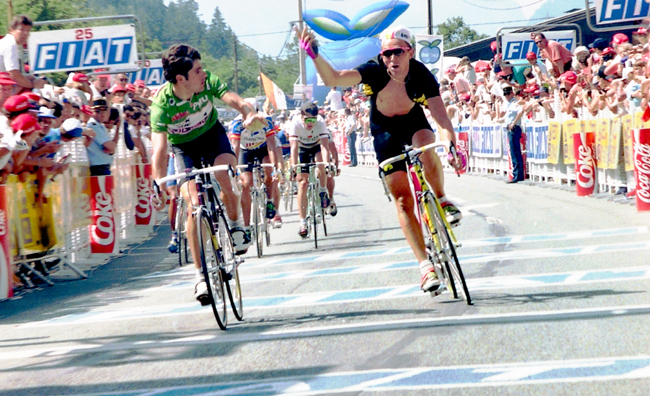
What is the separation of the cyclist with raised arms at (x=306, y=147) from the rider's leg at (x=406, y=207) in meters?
6.25

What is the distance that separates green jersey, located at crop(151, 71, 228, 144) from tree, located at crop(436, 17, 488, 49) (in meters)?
88.4

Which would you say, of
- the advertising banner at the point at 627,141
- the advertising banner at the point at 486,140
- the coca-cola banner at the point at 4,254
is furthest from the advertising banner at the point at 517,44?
the coca-cola banner at the point at 4,254

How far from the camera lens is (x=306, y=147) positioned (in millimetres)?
14320

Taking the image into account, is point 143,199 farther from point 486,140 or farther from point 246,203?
point 486,140

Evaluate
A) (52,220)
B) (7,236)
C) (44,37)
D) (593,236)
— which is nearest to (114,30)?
(44,37)

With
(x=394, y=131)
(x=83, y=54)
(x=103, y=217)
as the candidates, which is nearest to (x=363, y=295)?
(x=394, y=131)

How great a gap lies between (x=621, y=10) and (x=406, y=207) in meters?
8.60

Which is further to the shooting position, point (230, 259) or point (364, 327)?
point (230, 259)

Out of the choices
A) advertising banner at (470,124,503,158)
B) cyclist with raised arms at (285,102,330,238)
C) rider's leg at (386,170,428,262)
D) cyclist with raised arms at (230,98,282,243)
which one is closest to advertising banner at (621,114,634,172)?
cyclist with raised arms at (285,102,330,238)

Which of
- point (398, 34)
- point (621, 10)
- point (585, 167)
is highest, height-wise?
point (621, 10)

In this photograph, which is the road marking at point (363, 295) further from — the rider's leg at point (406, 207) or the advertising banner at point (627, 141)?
the advertising banner at point (627, 141)

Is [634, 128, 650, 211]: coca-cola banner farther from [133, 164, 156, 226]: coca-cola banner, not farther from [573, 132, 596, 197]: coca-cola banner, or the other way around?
[133, 164, 156, 226]: coca-cola banner

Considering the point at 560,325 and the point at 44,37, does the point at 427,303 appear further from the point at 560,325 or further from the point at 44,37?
the point at 44,37

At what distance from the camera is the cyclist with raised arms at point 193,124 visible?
7.34 meters
